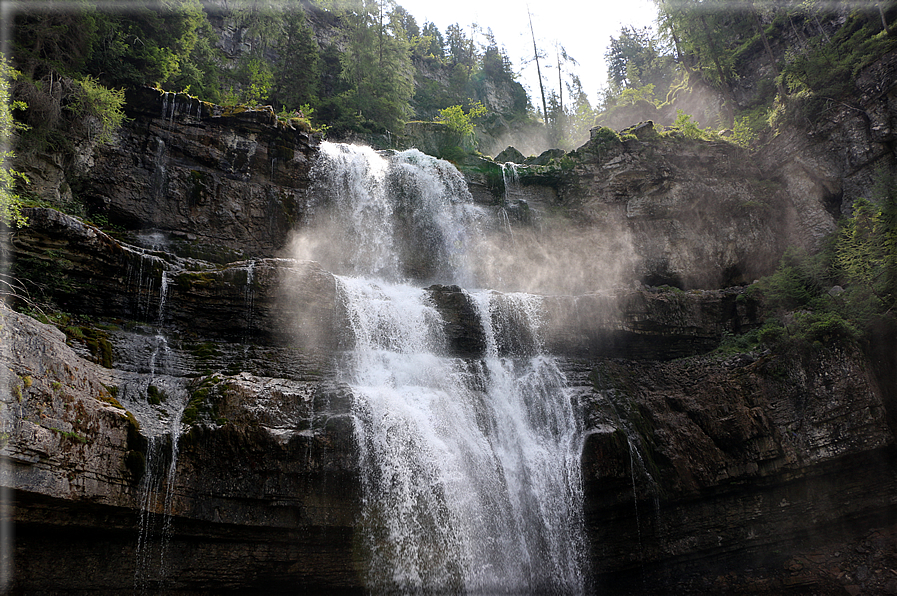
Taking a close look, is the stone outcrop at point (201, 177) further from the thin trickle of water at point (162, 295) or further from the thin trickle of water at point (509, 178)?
the thin trickle of water at point (509, 178)

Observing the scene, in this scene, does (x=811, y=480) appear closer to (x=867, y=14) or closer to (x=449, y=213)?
(x=449, y=213)

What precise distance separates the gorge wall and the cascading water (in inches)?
20.4

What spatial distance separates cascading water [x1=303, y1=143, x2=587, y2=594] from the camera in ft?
36.1

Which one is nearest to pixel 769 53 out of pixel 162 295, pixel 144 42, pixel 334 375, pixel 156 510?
pixel 334 375

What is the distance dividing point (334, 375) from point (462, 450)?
374 cm

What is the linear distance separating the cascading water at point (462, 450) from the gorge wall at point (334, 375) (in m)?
0.52

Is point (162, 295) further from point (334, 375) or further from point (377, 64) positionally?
point (377, 64)

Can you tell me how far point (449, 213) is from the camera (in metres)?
21.2

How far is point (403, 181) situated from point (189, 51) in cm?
1055

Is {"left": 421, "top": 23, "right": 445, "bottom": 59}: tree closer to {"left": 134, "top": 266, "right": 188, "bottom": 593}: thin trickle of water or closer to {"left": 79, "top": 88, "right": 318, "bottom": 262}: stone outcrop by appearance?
{"left": 79, "top": 88, "right": 318, "bottom": 262}: stone outcrop

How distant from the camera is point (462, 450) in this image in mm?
12234

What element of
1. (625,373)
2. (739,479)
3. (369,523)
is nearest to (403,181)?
(625,373)

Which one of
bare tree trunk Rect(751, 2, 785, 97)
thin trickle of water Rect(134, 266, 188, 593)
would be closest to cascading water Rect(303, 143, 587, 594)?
thin trickle of water Rect(134, 266, 188, 593)

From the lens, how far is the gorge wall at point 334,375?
372 inches
